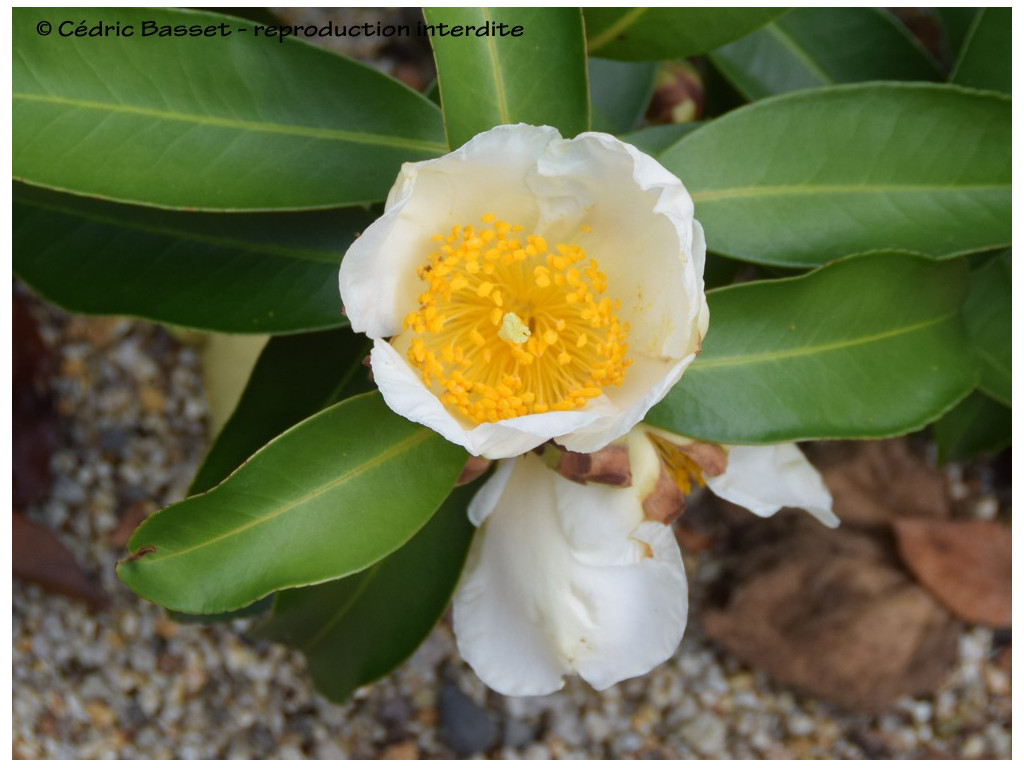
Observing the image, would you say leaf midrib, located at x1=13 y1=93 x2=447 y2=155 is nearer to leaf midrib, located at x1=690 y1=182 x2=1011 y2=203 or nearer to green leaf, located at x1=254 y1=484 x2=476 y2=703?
leaf midrib, located at x1=690 y1=182 x2=1011 y2=203

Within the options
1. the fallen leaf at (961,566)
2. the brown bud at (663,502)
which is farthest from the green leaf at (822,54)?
the fallen leaf at (961,566)

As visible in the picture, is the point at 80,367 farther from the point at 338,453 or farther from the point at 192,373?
the point at 338,453

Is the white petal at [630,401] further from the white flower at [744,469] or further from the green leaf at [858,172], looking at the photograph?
the green leaf at [858,172]

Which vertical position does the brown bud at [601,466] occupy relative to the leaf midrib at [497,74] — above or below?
below

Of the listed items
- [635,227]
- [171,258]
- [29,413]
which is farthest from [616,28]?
[29,413]

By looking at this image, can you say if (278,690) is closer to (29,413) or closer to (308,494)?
A: (29,413)
